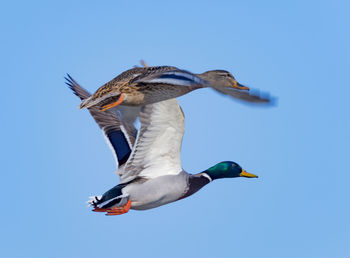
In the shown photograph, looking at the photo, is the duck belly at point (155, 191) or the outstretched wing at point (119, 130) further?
the outstretched wing at point (119, 130)

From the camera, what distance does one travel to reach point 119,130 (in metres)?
12.7

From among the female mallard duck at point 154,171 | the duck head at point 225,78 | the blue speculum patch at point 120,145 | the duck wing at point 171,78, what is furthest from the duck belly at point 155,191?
the duck head at point 225,78

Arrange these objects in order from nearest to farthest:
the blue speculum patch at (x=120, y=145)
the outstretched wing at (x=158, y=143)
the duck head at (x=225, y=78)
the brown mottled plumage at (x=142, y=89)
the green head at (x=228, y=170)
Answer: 1. the brown mottled plumage at (x=142, y=89)
2. the outstretched wing at (x=158, y=143)
3. the duck head at (x=225, y=78)
4. the blue speculum patch at (x=120, y=145)
5. the green head at (x=228, y=170)

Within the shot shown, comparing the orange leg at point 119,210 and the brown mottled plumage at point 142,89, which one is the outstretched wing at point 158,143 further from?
the orange leg at point 119,210

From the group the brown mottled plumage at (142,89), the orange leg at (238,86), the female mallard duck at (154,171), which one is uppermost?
the orange leg at (238,86)

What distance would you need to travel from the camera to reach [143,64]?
13.5m

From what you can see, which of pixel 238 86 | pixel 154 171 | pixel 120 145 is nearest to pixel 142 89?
pixel 154 171

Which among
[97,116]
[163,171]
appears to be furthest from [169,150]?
[97,116]

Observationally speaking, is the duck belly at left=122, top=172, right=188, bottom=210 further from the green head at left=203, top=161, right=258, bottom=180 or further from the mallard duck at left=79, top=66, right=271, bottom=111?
the mallard duck at left=79, top=66, right=271, bottom=111

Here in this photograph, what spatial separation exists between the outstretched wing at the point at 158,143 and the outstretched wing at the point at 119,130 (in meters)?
0.74

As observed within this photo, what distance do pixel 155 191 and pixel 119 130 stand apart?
182cm

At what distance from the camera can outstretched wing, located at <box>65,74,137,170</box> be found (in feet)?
40.7

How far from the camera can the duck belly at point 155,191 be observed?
1121 centimetres

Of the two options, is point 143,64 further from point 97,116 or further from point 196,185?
point 196,185
